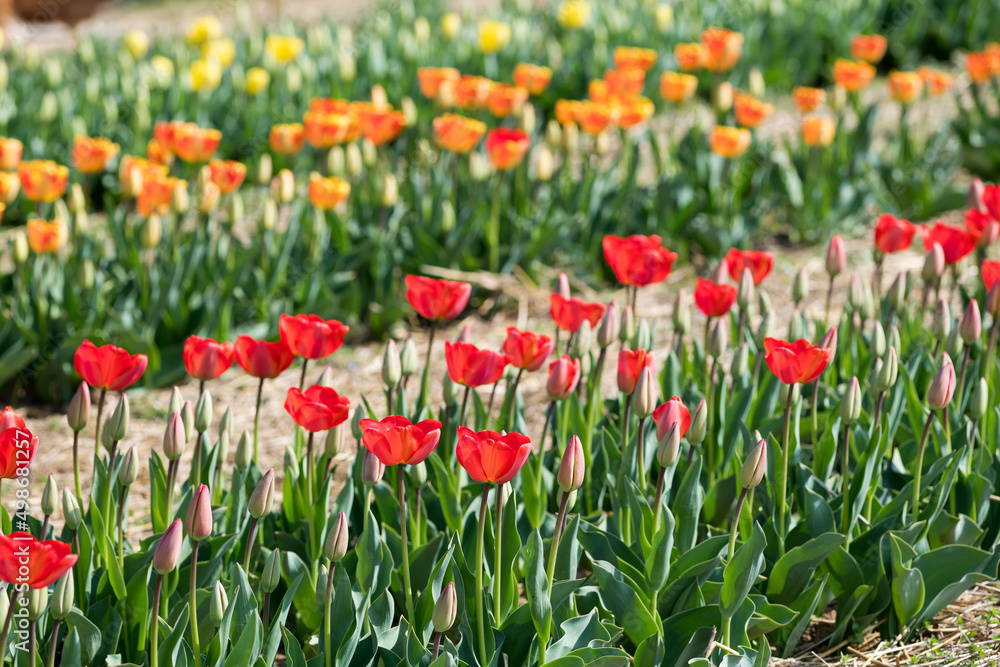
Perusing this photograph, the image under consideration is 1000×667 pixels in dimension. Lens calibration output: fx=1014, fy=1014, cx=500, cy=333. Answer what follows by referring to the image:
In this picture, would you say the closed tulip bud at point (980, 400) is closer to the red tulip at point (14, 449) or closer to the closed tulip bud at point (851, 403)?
the closed tulip bud at point (851, 403)

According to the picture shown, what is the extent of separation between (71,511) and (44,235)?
5.59ft

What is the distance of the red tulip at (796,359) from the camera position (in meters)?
1.95

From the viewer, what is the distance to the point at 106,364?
196 cm

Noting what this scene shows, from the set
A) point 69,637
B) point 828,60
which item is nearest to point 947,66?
Answer: point 828,60

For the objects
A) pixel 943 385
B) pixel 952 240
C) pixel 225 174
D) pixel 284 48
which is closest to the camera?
pixel 943 385

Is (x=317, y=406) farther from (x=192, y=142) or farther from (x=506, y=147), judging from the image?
(x=192, y=142)

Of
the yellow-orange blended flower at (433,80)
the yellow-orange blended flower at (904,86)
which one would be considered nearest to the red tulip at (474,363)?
the yellow-orange blended flower at (433,80)

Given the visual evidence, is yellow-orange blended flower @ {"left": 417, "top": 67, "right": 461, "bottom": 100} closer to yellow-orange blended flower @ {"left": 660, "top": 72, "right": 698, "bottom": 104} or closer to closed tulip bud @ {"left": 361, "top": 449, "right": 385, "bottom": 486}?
yellow-orange blended flower @ {"left": 660, "top": 72, "right": 698, "bottom": 104}

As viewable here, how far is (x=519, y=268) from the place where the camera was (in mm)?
4316

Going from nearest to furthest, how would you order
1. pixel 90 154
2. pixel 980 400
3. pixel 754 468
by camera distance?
pixel 754 468
pixel 980 400
pixel 90 154

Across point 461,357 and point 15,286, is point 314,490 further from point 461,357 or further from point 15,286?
point 15,286

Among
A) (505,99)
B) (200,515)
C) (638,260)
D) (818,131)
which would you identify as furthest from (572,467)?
(818,131)

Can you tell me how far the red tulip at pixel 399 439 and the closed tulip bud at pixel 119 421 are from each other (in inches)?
21.0

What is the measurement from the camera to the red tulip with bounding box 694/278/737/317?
2.41 metres
